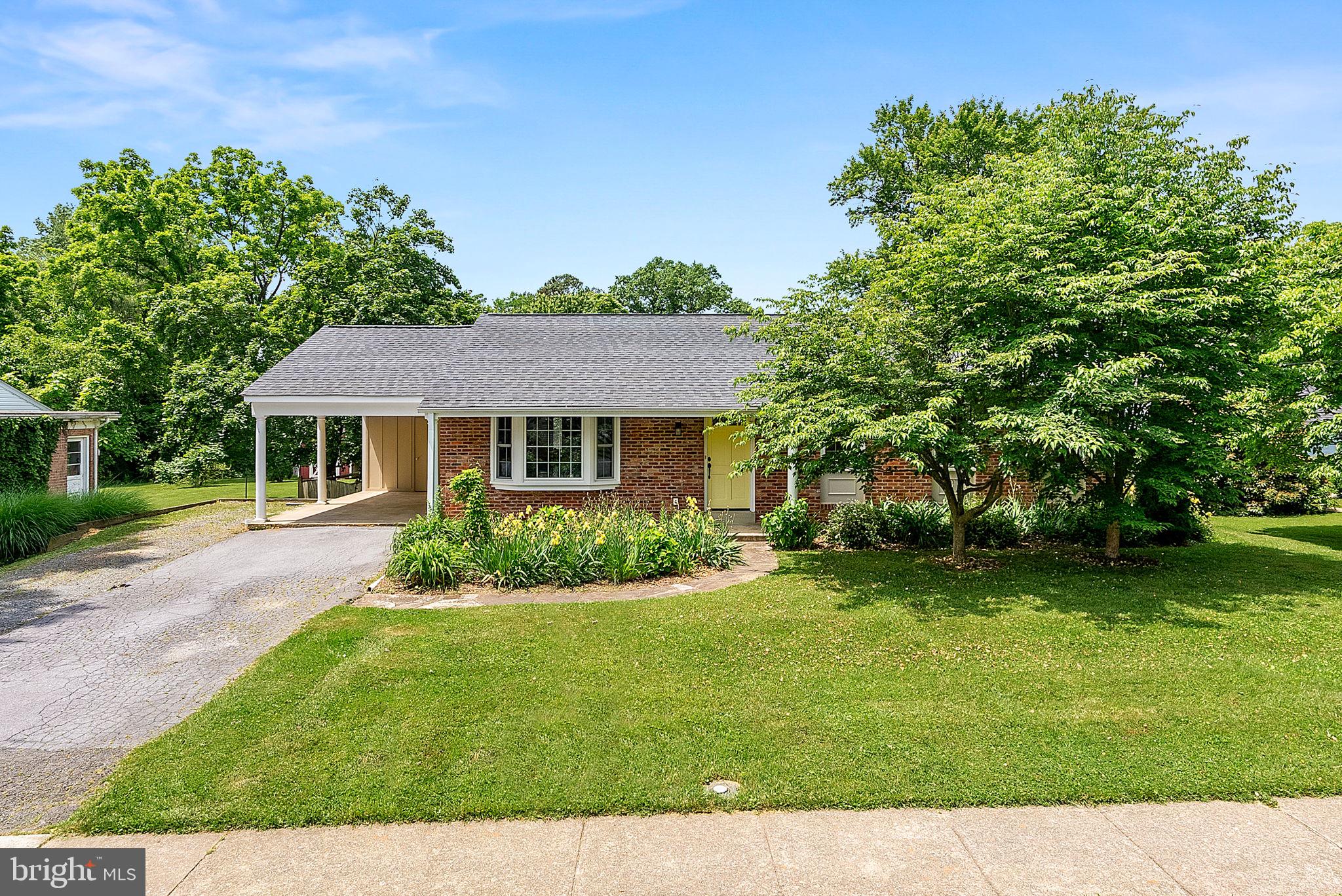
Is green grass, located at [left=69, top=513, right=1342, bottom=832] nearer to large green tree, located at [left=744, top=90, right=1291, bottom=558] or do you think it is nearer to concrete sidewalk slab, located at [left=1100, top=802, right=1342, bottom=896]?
concrete sidewalk slab, located at [left=1100, top=802, right=1342, bottom=896]

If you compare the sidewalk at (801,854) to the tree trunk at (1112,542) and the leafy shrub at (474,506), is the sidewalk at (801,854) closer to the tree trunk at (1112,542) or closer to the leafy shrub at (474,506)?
the leafy shrub at (474,506)

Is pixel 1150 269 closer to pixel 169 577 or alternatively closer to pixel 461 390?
pixel 461 390

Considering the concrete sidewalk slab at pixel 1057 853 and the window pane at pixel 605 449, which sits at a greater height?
the window pane at pixel 605 449

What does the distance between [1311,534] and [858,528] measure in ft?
31.9

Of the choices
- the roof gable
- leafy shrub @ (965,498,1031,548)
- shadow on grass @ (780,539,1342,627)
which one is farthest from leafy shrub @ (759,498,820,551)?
the roof gable

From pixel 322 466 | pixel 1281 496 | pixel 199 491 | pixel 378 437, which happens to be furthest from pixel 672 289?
pixel 1281 496

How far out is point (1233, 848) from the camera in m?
3.93

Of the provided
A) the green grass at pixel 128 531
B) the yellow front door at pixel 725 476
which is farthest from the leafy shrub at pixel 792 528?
the green grass at pixel 128 531

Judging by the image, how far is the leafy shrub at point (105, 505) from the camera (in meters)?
14.5

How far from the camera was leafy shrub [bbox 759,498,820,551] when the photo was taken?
40.8 feet

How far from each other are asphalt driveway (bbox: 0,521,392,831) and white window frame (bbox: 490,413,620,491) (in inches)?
102

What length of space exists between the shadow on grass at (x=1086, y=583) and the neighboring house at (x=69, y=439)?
55.7 ft

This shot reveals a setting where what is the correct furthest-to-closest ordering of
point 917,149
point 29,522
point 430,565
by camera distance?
point 917,149, point 29,522, point 430,565

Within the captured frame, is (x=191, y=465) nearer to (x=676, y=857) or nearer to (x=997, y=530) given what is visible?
(x=997, y=530)
